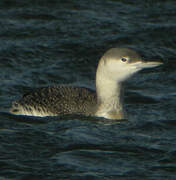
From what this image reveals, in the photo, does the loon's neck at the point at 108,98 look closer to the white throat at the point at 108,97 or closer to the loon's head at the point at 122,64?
the white throat at the point at 108,97

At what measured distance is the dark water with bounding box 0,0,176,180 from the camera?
9055mm

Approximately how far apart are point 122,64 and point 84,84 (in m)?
2.58

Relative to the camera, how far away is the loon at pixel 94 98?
34.7 feet

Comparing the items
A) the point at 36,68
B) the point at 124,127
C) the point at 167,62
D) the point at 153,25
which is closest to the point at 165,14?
the point at 153,25

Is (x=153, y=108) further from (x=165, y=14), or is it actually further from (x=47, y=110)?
(x=165, y=14)

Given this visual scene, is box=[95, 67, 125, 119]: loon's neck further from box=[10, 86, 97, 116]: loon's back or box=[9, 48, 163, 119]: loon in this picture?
box=[10, 86, 97, 116]: loon's back

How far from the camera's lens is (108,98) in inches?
428

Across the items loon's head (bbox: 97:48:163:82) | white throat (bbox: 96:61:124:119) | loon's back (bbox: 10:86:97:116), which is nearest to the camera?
loon's head (bbox: 97:48:163:82)

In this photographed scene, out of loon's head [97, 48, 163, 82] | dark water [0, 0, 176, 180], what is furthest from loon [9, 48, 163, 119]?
dark water [0, 0, 176, 180]

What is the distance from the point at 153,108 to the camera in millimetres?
11711

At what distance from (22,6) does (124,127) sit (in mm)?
6595

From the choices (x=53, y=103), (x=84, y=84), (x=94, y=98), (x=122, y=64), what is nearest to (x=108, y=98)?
(x=94, y=98)

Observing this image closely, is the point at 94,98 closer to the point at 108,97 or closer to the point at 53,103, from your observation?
the point at 108,97

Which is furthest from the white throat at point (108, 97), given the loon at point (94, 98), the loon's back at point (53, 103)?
the loon's back at point (53, 103)
